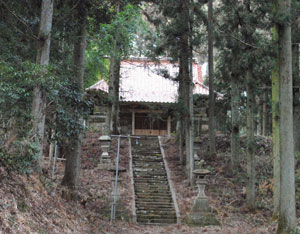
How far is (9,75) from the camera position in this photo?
720 cm

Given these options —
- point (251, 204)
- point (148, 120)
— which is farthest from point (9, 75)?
point (148, 120)

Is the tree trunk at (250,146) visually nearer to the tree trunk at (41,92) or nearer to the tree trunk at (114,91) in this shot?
the tree trunk at (41,92)

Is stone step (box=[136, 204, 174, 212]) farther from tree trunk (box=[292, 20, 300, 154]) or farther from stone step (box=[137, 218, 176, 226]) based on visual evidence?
tree trunk (box=[292, 20, 300, 154])

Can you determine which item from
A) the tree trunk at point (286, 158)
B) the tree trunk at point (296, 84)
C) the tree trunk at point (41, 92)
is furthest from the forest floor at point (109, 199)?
the tree trunk at point (286, 158)

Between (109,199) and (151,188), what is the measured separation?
2053 mm

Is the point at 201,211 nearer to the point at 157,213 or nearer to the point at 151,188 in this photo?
the point at 157,213

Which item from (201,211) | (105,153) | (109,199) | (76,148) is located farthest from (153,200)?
(76,148)

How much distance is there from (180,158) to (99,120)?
6842mm

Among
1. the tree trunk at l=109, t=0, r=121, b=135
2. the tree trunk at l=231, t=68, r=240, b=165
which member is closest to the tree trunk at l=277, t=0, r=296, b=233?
the tree trunk at l=231, t=68, r=240, b=165

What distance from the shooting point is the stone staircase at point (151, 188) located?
11828 mm

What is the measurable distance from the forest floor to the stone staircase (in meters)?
0.36

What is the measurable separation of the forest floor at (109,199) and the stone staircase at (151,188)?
0.36 metres

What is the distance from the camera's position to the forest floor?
21.9 feet

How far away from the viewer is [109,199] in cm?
1216
